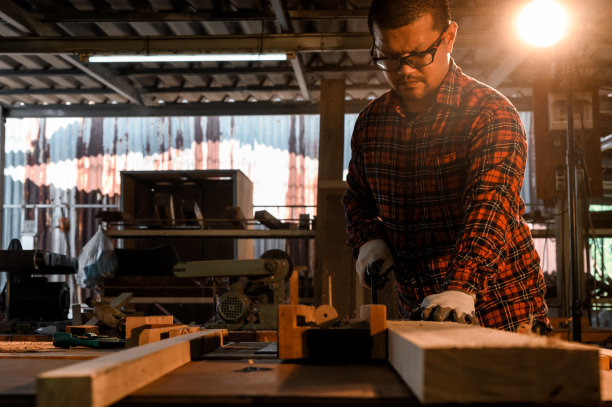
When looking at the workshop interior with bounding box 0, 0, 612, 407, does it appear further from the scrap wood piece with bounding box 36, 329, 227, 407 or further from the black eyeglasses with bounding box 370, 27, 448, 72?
the black eyeglasses with bounding box 370, 27, 448, 72

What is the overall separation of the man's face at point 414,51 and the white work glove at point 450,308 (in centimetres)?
75

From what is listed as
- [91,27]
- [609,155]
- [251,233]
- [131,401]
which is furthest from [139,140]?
[131,401]

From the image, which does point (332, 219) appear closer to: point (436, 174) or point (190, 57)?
point (190, 57)

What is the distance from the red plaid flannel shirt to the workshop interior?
191 mm

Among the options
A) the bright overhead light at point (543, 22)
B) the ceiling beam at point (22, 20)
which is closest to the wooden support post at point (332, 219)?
the bright overhead light at point (543, 22)

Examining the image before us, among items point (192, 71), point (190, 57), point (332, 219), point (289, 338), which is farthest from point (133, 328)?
point (192, 71)

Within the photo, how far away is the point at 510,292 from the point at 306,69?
264 inches

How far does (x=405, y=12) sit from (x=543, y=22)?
256cm

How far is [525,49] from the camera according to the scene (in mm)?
6828

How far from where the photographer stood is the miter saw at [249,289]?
3.35m

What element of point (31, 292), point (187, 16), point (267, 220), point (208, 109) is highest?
point (187, 16)

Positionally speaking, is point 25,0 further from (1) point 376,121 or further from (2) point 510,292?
(2) point 510,292

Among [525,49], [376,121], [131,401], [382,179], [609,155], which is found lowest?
[131,401]

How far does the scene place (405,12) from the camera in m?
1.74
